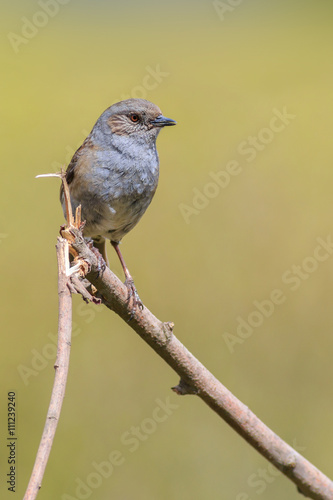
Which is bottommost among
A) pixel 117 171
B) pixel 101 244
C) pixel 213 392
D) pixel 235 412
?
pixel 235 412

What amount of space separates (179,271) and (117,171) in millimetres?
2486

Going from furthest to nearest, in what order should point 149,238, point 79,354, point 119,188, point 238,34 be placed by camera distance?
point 238,34 → point 149,238 → point 79,354 → point 119,188

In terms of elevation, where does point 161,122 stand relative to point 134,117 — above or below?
below

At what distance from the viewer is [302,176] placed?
24.6 ft

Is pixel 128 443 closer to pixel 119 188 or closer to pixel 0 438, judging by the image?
pixel 0 438

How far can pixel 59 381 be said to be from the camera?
1.78m

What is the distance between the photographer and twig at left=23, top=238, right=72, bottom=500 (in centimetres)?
157

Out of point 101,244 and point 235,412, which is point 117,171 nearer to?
point 101,244

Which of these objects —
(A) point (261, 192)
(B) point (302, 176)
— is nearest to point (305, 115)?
(B) point (302, 176)

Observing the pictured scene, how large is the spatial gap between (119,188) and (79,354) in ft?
7.16

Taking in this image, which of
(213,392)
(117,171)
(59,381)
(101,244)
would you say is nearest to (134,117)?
(117,171)

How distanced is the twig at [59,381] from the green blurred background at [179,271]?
2907 mm

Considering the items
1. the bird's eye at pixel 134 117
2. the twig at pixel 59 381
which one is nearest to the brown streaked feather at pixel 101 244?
the bird's eye at pixel 134 117

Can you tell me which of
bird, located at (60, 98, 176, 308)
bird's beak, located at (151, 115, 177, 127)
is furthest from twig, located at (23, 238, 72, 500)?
bird's beak, located at (151, 115, 177, 127)
